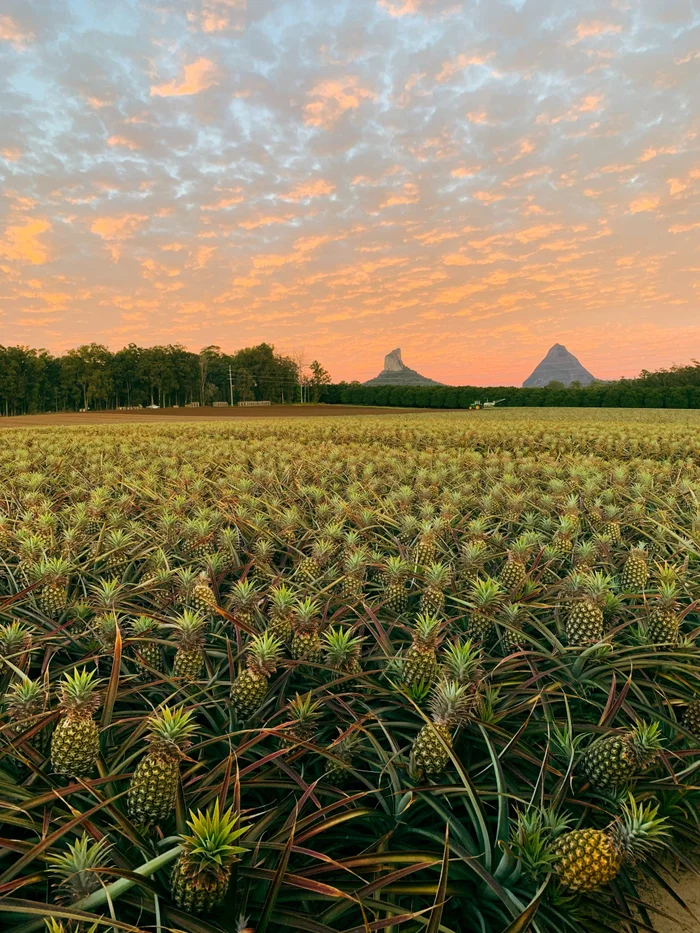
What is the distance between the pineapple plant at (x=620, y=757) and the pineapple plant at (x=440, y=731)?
35 centimetres

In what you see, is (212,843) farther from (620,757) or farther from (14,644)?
(14,644)

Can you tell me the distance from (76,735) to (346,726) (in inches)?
30.1

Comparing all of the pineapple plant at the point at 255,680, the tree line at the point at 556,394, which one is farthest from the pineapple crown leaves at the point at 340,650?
the tree line at the point at 556,394

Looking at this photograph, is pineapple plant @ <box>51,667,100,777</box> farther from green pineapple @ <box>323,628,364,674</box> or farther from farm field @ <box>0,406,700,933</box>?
green pineapple @ <box>323,628,364,674</box>

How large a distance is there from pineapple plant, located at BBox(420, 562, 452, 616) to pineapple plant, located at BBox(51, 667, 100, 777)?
1173 mm

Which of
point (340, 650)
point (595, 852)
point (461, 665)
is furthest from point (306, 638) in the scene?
point (595, 852)

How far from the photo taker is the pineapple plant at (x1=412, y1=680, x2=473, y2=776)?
118cm

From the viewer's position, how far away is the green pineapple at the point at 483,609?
1830 mm

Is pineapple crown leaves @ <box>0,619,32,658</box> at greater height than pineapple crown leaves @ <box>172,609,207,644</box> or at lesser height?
lesser

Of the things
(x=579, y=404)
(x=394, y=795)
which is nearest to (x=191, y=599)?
(x=394, y=795)

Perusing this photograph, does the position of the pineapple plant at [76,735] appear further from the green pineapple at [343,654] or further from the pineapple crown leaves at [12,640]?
the green pineapple at [343,654]

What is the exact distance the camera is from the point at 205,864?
0.84 metres

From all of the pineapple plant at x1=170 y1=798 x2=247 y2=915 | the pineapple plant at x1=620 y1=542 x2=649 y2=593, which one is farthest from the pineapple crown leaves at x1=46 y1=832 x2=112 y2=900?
the pineapple plant at x1=620 y1=542 x2=649 y2=593

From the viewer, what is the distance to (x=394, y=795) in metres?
1.27
